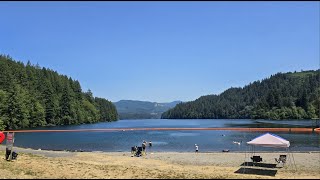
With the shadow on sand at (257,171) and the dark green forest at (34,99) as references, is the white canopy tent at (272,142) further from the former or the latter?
the dark green forest at (34,99)

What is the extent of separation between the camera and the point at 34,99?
146 metres

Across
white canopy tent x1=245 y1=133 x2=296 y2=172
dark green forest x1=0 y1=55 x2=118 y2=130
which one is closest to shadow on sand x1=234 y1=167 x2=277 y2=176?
white canopy tent x1=245 y1=133 x2=296 y2=172

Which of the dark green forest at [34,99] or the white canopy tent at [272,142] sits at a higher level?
the dark green forest at [34,99]

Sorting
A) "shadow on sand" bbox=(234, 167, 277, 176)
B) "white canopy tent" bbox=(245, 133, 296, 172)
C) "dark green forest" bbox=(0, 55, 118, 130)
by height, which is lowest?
"shadow on sand" bbox=(234, 167, 277, 176)

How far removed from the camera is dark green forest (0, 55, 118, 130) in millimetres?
124312

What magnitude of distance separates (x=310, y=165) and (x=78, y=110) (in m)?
154

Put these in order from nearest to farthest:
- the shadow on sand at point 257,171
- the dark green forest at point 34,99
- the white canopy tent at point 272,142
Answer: the white canopy tent at point 272,142
the shadow on sand at point 257,171
the dark green forest at point 34,99

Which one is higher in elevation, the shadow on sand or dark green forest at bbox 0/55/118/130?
dark green forest at bbox 0/55/118/130

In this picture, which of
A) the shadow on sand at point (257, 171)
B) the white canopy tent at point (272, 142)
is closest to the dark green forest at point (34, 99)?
the shadow on sand at point (257, 171)

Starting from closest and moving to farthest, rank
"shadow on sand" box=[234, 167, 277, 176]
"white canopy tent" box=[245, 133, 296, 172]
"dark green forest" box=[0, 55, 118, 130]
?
"white canopy tent" box=[245, 133, 296, 172] < "shadow on sand" box=[234, 167, 277, 176] < "dark green forest" box=[0, 55, 118, 130]

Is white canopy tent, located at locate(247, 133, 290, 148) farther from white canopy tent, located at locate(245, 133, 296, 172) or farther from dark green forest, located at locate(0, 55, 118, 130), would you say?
dark green forest, located at locate(0, 55, 118, 130)

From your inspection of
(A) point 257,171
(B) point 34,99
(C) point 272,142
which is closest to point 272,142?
(C) point 272,142

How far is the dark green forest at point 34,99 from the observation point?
12431 centimetres

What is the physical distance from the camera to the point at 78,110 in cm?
18138
